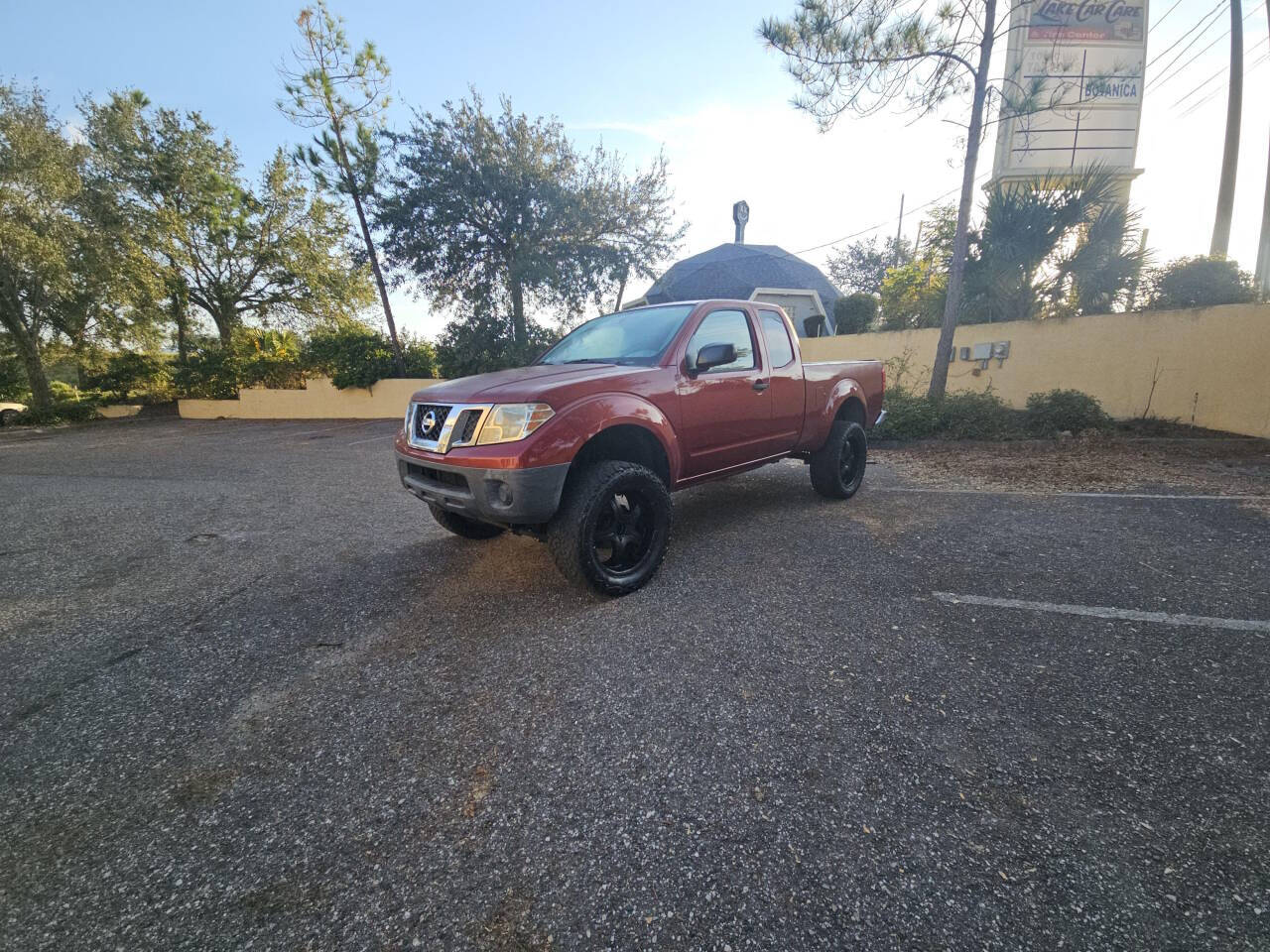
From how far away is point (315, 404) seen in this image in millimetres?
16594

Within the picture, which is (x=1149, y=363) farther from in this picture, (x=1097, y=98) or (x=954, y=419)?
(x=1097, y=98)

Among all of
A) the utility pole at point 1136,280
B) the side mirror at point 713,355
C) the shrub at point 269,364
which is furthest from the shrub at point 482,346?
the utility pole at point 1136,280

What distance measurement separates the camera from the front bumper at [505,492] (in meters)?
2.59

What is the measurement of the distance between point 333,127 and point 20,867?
18.3 m

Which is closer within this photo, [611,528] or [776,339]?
[611,528]

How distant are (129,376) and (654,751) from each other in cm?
2715

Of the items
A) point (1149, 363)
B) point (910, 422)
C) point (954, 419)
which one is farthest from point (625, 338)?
point (1149, 363)

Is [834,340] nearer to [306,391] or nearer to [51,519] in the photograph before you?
[51,519]

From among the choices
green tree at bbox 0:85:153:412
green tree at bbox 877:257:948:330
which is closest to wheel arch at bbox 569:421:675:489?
green tree at bbox 877:257:948:330

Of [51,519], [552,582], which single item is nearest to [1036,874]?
[552,582]

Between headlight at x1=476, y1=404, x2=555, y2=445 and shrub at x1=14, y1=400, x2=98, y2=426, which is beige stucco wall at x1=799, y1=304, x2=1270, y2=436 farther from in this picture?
shrub at x1=14, y1=400, x2=98, y2=426

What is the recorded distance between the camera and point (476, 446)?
2.70m

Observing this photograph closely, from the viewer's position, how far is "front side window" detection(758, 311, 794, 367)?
4.15 metres

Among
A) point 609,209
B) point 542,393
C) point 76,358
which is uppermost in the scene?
point 609,209
